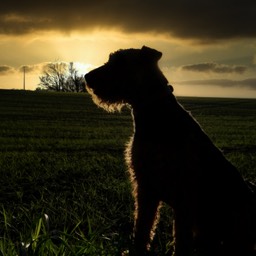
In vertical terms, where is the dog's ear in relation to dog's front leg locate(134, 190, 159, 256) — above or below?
above

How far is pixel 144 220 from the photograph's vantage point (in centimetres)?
454

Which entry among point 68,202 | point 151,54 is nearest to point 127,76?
point 151,54

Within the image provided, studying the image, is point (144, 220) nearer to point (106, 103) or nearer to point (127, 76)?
point (106, 103)

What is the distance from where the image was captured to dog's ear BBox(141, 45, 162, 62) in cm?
469

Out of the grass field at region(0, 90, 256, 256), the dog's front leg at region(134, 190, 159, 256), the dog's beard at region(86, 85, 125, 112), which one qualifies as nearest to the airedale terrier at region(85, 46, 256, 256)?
the dog's front leg at region(134, 190, 159, 256)

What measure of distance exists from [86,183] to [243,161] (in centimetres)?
534

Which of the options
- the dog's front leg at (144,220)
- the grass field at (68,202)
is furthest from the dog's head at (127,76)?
the grass field at (68,202)

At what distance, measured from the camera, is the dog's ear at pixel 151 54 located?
15.4ft

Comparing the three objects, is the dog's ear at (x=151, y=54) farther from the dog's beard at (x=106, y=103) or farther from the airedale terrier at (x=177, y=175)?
the dog's beard at (x=106, y=103)

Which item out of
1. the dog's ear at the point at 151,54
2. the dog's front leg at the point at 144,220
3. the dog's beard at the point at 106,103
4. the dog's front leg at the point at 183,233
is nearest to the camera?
the dog's front leg at the point at 183,233

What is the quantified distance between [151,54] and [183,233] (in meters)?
1.89

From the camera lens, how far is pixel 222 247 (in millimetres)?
4547

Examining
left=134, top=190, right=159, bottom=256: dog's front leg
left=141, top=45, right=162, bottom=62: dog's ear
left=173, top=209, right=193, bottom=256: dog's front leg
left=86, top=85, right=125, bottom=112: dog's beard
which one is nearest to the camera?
left=173, top=209, right=193, bottom=256: dog's front leg

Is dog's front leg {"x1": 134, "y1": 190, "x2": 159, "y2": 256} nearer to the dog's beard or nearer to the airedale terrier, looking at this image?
the airedale terrier
